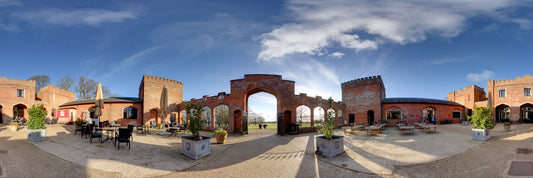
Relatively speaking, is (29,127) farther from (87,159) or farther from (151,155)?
(151,155)

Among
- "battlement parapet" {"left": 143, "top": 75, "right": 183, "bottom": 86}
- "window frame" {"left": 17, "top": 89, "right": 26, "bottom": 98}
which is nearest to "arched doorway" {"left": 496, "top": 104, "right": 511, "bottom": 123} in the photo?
"battlement parapet" {"left": 143, "top": 75, "right": 183, "bottom": 86}

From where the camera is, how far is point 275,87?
1833 centimetres

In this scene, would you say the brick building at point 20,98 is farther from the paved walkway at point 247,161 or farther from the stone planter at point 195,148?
the stone planter at point 195,148

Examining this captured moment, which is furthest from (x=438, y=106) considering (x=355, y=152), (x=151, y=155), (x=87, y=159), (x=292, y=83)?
(x=87, y=159)

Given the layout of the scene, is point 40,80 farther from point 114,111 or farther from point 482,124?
point 482,124

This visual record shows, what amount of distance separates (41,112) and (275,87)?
14099 mm

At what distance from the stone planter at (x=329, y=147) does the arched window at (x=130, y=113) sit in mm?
22174

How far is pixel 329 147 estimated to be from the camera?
867 cm

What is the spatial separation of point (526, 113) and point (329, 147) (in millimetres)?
34898

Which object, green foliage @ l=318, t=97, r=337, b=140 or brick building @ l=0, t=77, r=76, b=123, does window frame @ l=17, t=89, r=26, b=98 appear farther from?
green foliage @ l=318, t=97, r=337, b=140

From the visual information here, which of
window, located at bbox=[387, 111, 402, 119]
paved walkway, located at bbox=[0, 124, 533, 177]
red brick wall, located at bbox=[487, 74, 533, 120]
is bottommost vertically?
paved walkway, located at bbox=[0, 124, 533, 177]

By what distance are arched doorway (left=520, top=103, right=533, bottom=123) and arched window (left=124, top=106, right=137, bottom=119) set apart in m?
45.0

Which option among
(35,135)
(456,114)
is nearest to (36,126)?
(35,135)

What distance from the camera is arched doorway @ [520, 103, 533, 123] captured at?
86.5ft
